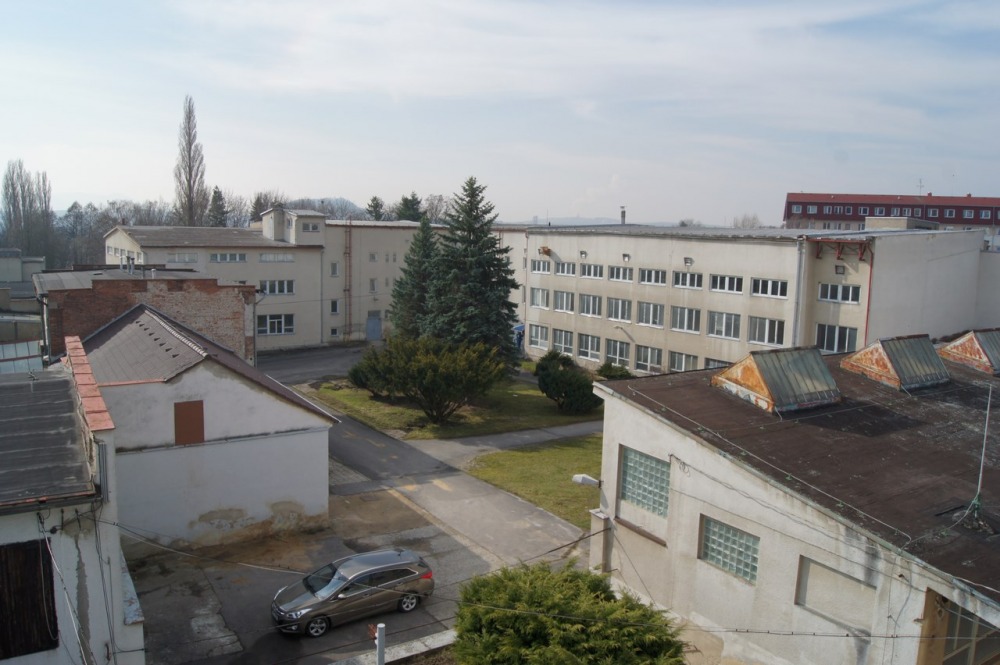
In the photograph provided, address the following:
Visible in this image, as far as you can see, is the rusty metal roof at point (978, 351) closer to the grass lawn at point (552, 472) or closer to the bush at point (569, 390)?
the grass lawn at point (552, 472)

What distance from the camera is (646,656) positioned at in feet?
32.3

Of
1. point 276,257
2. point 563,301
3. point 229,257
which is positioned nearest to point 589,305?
point 563,301

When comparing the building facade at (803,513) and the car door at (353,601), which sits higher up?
the building facade at (803,513)

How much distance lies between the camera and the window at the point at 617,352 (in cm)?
4226

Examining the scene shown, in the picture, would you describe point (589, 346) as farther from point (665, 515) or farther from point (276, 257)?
point (665, 515)

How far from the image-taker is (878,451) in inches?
529

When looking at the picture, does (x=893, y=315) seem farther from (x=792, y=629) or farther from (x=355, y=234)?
(x=355, y=234)

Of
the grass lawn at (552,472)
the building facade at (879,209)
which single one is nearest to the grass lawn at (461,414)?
the grass lawn at (552,472)

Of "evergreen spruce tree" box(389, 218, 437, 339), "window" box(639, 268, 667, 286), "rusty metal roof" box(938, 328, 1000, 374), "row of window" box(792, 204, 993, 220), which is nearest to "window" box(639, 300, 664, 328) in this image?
"window" box(639, 268, 667, 286)

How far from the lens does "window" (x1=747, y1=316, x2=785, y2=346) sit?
3475cm

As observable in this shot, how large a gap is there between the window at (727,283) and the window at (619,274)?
18.1 ft

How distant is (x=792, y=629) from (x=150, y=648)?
11.5m

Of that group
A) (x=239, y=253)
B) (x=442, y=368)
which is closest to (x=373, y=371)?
(x=442, y=368)

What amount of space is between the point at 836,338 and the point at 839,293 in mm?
1967
